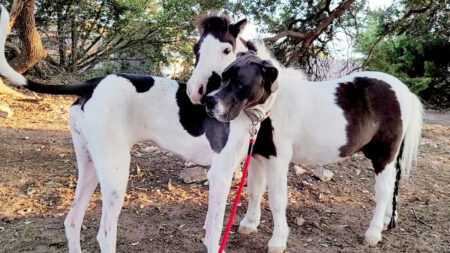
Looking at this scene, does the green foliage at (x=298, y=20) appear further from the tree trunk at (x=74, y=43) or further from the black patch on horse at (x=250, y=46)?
the tree trunk at (x=74, y=43)

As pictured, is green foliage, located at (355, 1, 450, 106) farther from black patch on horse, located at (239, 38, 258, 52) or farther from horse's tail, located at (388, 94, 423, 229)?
black patch on horse, located at (239, 38, 258, 52)

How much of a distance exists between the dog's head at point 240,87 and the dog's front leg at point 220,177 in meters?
0.28

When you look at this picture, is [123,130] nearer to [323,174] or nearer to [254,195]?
[254,195]

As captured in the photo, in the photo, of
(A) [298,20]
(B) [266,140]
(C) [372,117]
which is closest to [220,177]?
(B) [266,140]

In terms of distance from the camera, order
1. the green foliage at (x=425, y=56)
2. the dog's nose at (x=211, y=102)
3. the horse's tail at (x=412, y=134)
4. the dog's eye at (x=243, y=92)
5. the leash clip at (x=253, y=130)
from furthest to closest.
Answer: the green foliage at (x=425, y=56)
the horse's tail at (x=412, y=134)
the leash clip at (x=253, y=130)
the dog's eye at (x=243, y=92)
the dog's nose at (x=211, y=102)

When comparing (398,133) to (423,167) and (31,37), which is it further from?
(31,37)

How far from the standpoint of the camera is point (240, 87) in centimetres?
238

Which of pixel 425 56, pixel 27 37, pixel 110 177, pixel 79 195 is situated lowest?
pixel 79 195

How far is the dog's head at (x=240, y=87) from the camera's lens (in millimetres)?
2303

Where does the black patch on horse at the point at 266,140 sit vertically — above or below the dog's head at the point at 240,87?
below

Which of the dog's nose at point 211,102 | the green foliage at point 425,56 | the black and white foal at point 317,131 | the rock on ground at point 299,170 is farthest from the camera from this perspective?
the green foliage at point 425,56

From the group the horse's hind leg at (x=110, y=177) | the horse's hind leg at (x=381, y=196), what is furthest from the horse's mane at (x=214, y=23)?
the horse's hind leg at (x=381, y=196)

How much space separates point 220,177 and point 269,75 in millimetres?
753

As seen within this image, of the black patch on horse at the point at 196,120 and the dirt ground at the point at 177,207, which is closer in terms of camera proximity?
the black patch on horse at the point at 196,120
